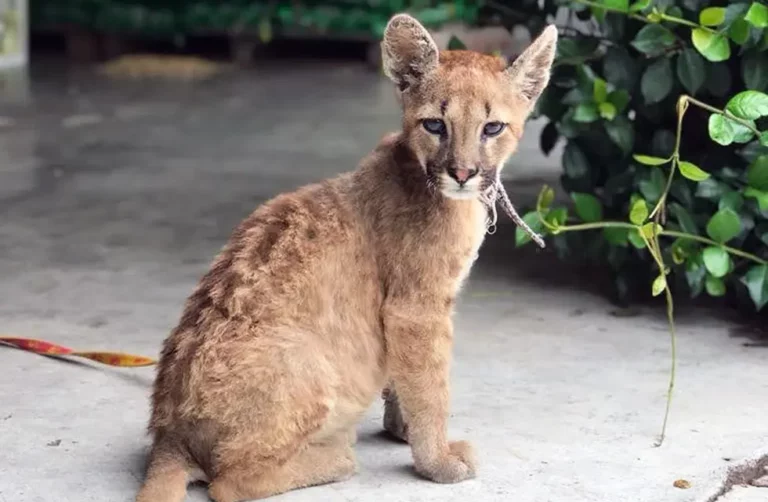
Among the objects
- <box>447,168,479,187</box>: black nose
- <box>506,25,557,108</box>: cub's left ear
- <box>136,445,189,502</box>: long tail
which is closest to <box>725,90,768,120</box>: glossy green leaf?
<box>506,25,557,108</box>: cub's left ear

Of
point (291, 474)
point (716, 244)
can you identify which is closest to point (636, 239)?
point (716, 244)

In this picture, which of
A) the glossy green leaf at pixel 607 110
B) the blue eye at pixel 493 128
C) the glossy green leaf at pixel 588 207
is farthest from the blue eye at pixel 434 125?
the glossy green leaf at pixel 588 207

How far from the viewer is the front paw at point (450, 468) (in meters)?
3.78

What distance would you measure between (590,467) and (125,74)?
9255mm

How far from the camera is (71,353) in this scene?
4711mm

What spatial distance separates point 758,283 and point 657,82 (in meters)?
0.89

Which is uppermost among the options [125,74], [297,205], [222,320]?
[297,205]

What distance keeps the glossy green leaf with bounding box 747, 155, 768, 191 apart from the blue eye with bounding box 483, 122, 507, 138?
148 cm

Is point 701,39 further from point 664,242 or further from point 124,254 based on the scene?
point 124,254

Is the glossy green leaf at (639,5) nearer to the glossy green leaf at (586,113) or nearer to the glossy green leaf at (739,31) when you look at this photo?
the glossy green leaf at (739,31)

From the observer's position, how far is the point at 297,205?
12.7ft

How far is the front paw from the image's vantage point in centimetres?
378

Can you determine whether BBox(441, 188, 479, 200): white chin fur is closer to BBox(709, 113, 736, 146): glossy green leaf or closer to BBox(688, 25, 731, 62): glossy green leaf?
BBox(709, 113, 736, 146): glossy green leaf

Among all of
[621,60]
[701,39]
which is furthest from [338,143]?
[701,39]
